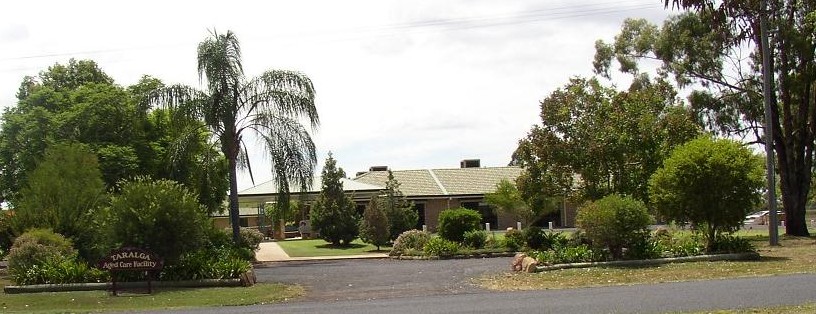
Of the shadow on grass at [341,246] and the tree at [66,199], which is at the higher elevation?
the tree at [66,199]

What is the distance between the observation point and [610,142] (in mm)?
28703

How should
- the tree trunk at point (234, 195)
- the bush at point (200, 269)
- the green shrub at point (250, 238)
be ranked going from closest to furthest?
the bush at point (200, 269) → the tree trunk at point (234, 195) → the green shrub at point (250, 238)

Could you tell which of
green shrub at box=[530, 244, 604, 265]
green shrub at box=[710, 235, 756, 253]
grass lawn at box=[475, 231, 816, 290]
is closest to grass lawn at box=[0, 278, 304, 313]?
grass lawn at box=[475, 231, 816, 290]

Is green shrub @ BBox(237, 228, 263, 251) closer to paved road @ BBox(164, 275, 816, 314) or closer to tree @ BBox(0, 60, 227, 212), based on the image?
tree @ BBox(0, 60, 227, 212)

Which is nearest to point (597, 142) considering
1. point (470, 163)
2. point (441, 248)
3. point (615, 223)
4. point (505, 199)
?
point (441, 248)

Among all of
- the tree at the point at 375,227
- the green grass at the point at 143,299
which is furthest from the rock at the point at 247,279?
the tree at the point at 375,227

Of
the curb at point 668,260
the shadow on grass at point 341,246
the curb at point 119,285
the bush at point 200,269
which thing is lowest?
the curb at point 668,260

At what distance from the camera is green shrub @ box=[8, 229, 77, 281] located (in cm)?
2036

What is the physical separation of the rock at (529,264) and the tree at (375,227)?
50.7ft

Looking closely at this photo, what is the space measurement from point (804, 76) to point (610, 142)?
9808 mm

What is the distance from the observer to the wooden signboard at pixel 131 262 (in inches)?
742

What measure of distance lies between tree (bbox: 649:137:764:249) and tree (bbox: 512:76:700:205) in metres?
5.77

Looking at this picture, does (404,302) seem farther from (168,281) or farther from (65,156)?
(65,156)

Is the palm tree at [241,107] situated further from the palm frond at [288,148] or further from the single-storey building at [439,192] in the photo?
the single-storey building at [439,192]
